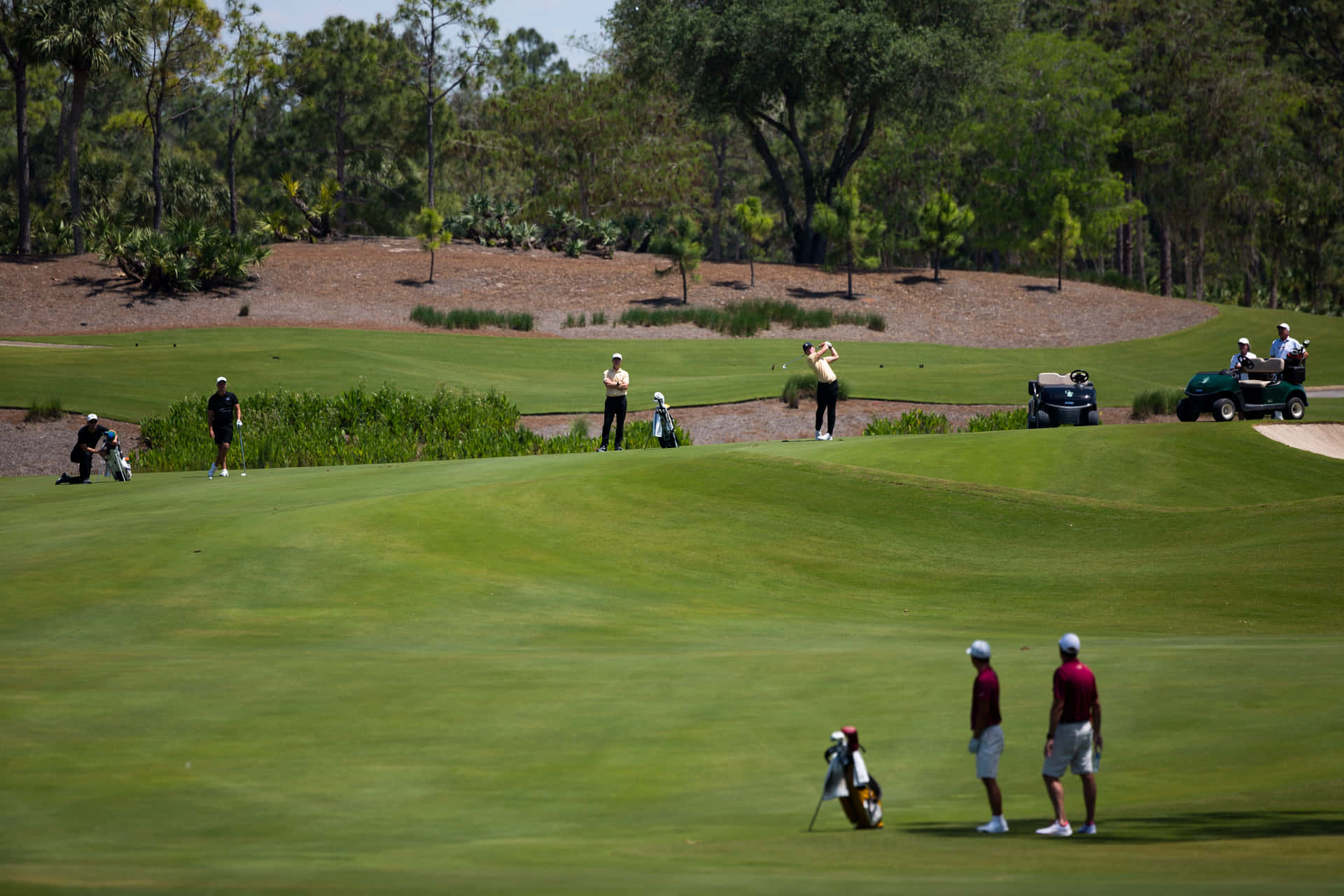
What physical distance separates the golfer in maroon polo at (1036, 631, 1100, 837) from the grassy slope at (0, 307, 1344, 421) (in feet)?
88.5

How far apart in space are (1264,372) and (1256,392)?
57cm

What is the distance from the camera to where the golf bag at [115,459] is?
95.8ft

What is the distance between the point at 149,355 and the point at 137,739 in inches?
1424

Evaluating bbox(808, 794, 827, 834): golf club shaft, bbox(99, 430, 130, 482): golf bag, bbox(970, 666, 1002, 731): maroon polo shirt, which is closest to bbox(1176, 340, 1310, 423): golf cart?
bbox(970, 666, 1002, 731): maroon polo shirt

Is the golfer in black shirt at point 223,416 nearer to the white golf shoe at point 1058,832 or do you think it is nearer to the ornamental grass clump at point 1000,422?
the ornamental grass clump at point 1000,422

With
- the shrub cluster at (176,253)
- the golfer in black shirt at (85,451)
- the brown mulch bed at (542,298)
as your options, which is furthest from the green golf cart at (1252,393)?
the shrub cluster at (176,253)

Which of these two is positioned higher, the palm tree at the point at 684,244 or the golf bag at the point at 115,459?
the palm tree at the point at 684,244

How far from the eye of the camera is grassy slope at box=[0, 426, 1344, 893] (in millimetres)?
9109

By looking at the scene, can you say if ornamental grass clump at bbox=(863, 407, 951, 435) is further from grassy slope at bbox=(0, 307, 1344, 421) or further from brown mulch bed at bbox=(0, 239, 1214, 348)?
brown mulch bed at bbox=(0, 239, 1214, 348)

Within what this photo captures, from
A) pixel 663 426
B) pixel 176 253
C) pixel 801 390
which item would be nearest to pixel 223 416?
pixel 663 426

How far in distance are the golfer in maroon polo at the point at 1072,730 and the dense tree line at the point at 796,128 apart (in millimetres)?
51954

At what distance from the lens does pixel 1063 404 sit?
32656 mm

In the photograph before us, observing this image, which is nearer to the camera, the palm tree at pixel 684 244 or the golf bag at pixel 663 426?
the golf bag at pixel 663 426

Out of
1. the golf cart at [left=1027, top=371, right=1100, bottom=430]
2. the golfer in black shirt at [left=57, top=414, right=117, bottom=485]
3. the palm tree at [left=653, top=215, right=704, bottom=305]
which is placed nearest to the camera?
the golfer in black shirt at [left=57, top=414, right=117, bottom=485]
